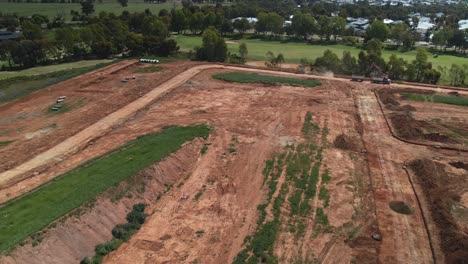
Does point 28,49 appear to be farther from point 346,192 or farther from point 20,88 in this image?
point 346,192

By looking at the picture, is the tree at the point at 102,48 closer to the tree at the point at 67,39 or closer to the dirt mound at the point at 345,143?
the tree at the point at 67,39

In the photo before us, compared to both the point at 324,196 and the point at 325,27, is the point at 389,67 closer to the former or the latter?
the point at 324,196

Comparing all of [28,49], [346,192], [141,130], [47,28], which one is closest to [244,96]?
[141,130]

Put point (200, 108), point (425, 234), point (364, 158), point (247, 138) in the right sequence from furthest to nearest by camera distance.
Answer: point (200, 108)
point (247, 138)
point (364, 158)
point (425, 234)

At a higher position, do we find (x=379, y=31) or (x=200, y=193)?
(x=379, y=31)

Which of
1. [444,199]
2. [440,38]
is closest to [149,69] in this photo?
[444,199]

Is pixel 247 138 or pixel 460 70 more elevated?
pixel 460 70
